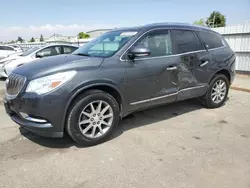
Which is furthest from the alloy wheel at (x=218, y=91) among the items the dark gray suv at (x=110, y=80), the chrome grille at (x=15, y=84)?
the chrome grille at (x=15, y=84)

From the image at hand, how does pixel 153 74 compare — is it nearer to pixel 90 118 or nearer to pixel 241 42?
A: pixel 90 118

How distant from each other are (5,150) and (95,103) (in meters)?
1.43

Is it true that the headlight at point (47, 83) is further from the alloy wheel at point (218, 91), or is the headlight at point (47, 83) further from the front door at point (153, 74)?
the alloy wheel at point (218, 91)

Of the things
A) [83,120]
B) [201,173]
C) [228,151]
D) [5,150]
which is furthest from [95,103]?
[228,151]

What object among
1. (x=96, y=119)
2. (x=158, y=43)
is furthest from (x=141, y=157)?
(x=158, y=43)

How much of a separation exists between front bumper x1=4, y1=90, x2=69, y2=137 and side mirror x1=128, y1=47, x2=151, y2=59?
1.29m

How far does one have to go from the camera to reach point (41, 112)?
9.51 ft

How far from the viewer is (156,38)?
392 cm

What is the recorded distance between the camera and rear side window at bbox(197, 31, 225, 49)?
4.65m

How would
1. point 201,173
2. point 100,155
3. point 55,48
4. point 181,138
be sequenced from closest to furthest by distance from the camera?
point 201,173 < point 100,155 < point 181,138 < point 55,48

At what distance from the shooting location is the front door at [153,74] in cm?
354

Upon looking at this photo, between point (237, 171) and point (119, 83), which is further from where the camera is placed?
point (119, 83)

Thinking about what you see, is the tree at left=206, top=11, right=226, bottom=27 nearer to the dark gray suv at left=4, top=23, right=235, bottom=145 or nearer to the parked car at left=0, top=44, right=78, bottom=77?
the parked car at left=0, top=44, right=78, bottom=77

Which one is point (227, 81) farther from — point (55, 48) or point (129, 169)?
point (55, 48)
